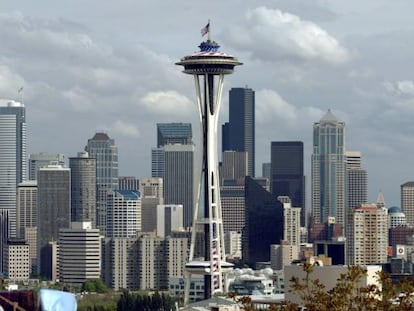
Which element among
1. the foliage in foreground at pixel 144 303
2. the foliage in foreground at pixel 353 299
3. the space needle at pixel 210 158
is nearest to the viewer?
the foliage in foreground at pixel 353 299

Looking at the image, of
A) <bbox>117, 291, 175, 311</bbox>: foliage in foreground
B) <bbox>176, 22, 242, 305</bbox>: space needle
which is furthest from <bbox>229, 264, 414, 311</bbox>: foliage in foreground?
<bbox>117, 291, 175, 311</bbox>: foliage in foreground

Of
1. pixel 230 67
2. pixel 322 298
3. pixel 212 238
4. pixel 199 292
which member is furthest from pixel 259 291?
pixel 322 298

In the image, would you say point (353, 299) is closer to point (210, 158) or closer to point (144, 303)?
point (210, 158)

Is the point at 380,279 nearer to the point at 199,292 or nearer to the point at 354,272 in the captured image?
the point at 354,272

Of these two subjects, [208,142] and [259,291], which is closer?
[208,142]

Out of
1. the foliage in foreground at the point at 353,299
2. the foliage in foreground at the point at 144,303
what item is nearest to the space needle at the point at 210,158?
the foliage in foreground at the point at 144,303

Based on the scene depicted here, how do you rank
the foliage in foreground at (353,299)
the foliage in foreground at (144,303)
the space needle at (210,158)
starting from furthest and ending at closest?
1. the foliage in foreground at (144,303)
2. the space needle at (210,158)
3. the foliage in foreground at (353,299)

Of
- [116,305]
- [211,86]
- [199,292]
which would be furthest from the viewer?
[199,292]

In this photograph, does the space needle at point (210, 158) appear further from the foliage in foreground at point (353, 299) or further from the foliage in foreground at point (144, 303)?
the foliage in foreground at point (353, 299)
